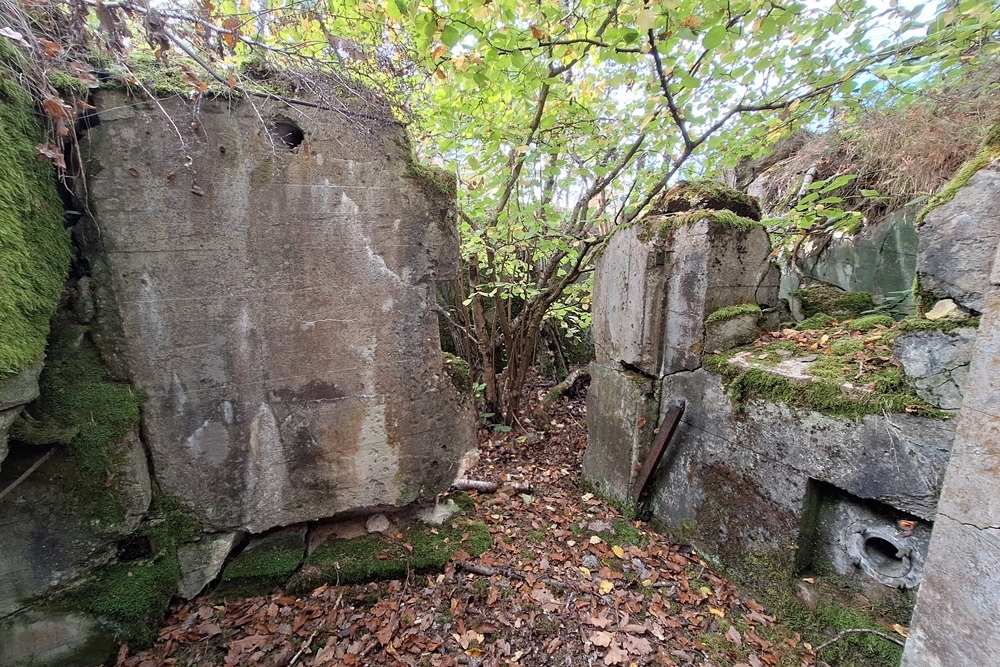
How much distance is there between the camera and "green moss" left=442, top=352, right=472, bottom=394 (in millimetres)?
2592

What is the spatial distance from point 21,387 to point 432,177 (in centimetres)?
204

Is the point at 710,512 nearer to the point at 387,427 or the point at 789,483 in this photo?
the point at 789,483

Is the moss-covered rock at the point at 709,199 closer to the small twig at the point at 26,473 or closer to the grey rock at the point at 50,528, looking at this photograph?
the grey rock at the point at 50,528

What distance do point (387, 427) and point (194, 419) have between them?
100cm

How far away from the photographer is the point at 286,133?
2051 millimetres

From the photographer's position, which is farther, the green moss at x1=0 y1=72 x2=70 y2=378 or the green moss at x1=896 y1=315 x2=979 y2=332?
the green moss at x1=896 y1=315 x2=979 y2=332

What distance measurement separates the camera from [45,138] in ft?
5.38

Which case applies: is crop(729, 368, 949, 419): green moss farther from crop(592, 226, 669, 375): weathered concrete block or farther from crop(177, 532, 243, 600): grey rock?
crop(177, 532, 243, 600): grey rock

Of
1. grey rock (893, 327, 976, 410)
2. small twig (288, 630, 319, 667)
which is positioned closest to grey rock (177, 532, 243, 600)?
small twig (288, 630, 319, 667)

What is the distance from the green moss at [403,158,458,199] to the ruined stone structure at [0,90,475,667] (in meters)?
0.02

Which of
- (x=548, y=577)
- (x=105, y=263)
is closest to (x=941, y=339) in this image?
(x=548, y=577)

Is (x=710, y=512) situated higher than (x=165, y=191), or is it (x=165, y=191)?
(x=165, y=191)

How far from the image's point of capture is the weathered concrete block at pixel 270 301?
1871 mm

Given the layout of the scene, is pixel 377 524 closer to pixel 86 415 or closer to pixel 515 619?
pixel 515 619
